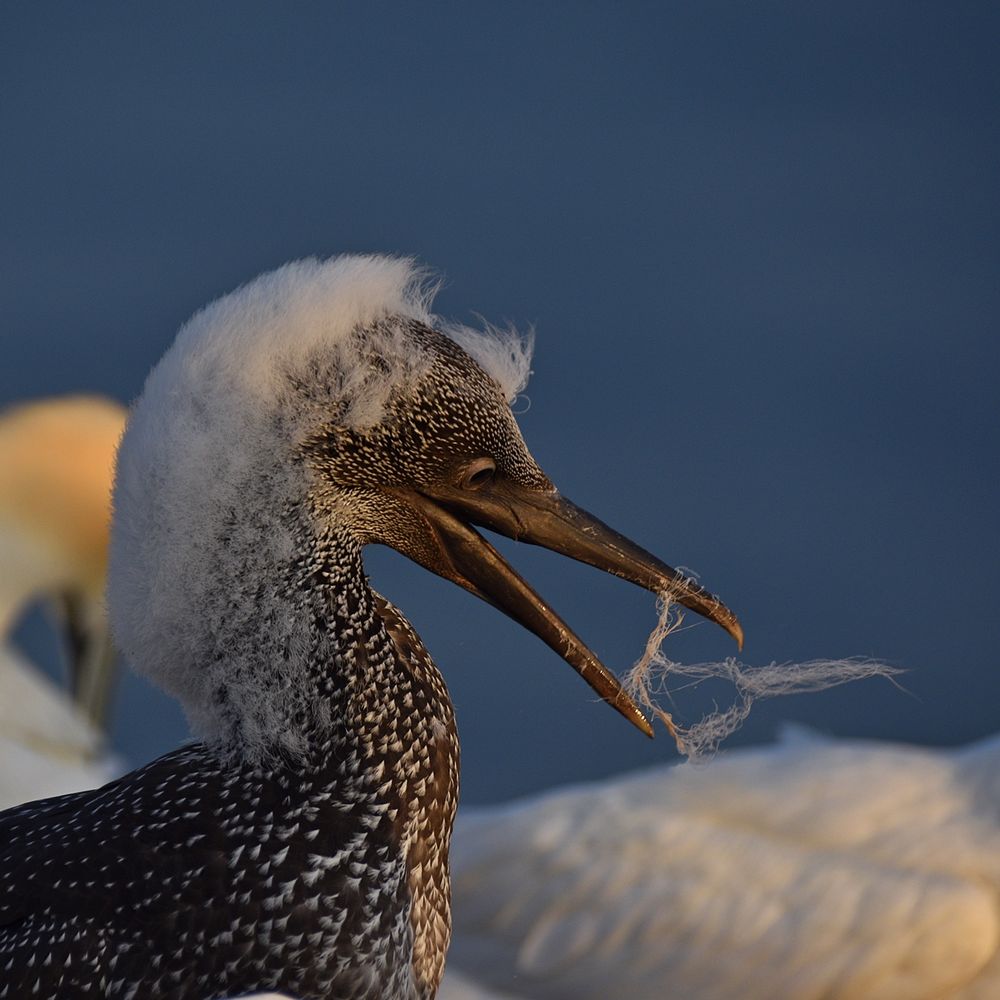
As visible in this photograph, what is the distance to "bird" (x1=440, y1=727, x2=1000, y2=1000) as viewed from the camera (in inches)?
141

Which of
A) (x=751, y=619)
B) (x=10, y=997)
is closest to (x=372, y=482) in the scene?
(x=10, y=997)

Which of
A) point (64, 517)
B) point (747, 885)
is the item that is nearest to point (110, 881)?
point (747, 885)

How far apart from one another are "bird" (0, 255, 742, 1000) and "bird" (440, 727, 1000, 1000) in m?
1.55

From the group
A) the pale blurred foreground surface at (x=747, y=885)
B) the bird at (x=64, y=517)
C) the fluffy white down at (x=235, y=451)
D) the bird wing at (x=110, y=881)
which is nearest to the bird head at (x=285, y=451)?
the fluffy white down at (x=235, y=451)

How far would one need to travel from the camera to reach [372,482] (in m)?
2.17

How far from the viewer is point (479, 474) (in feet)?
7.26

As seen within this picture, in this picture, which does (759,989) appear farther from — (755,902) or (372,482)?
(372,482)

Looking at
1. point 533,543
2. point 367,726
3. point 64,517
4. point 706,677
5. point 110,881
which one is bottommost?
point 110,881

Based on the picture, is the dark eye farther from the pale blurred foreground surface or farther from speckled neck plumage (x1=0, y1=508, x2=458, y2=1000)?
the pale blurred foreground surface

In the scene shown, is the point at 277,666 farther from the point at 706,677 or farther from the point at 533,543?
the point at 706,677

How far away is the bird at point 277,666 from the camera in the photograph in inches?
80.9

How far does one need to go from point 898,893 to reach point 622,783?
0.64 metres

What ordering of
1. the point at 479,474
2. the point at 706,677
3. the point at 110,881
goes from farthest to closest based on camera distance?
the point at 706,677 → the point at 479,474 → the point at 110,881

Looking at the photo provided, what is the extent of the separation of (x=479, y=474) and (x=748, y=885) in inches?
Answer: 68.3
